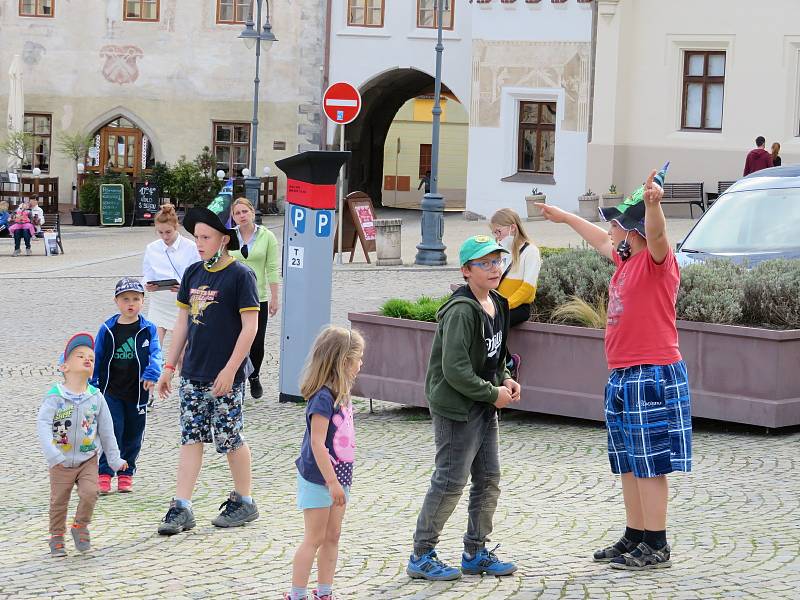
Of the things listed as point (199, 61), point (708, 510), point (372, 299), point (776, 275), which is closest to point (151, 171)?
point (199, 61)

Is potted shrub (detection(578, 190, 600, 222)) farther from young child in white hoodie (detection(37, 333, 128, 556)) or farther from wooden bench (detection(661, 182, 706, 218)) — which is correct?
young child in white hoodie (detection(37, 333, 128, 556))

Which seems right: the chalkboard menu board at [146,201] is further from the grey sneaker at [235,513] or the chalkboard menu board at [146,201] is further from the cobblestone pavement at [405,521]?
the grey sneaker at [235,513]

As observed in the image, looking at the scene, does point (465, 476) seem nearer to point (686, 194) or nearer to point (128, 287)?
point (128, 287)

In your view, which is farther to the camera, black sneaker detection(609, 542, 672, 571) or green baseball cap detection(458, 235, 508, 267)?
black sneaker detection(609, 542, 672, 571)

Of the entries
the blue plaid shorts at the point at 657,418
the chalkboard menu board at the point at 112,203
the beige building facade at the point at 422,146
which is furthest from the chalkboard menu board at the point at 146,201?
the blue plaid shorts at the point at 657,418

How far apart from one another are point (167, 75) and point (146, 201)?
16.6 ft

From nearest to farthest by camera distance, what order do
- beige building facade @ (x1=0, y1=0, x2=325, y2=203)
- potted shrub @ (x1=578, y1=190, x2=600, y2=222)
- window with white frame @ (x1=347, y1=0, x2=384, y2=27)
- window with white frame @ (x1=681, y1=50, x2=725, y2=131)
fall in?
1. potted shrub @ (x1=578, y1=190, x2=600, y2=222)
2. window with white frame @ (x1=681, y1=50, x2=725, y2=131)
3. window with white frame @ (x1=347, y1=0, x2=384, y2=27)
4. beige building facade @ (x1=0, y1=0, x2=325, y2=203)

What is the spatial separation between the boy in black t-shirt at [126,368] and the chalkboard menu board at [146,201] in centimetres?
2681

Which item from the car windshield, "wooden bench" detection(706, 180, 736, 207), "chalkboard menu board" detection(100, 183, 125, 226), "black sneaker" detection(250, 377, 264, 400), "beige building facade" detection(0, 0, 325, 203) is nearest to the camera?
"black sneaker" detection(250, 377, 264, 400)

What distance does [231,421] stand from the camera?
7.24 m

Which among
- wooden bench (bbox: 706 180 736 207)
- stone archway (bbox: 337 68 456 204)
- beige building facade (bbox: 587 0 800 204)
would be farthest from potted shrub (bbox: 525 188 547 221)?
stone archway (bbox: 337 68 456 204)

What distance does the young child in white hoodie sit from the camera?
6.78 meters

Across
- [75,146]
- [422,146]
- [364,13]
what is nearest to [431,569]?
[364,13]

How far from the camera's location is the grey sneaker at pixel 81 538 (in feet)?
22.2
